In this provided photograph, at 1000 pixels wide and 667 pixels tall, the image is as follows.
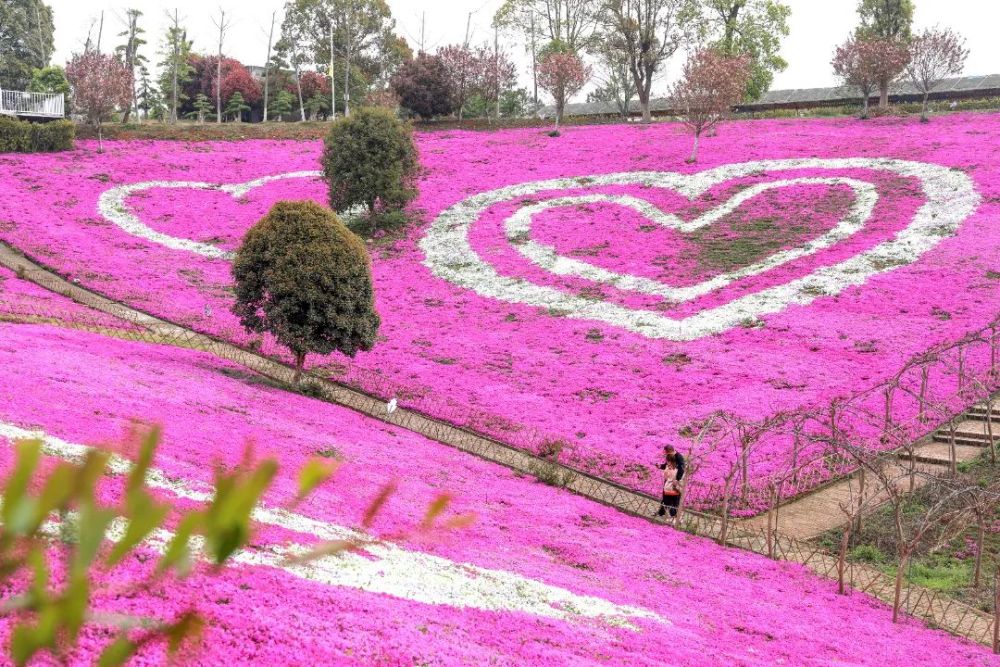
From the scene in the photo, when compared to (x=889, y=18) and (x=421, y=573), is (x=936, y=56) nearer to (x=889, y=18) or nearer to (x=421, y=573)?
(x=889, y=18)

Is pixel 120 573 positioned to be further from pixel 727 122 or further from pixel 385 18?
pixel 385 18

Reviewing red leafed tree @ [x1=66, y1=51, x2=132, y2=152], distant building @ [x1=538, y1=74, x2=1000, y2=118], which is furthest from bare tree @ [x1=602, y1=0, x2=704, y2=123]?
red leafed tree @ [x1=66, y1=51, x2=132, y2=152]

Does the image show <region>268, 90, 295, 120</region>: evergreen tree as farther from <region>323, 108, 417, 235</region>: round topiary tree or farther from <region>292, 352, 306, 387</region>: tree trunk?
<region>292, 352, 306, 387</region>: tree trunk

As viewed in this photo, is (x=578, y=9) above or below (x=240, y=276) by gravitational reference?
above

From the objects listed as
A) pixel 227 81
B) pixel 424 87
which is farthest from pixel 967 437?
pixel 227 81

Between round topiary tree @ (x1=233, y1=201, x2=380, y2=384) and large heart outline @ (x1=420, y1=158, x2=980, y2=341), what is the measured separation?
9909 millimetres

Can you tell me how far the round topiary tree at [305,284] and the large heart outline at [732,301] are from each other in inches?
390

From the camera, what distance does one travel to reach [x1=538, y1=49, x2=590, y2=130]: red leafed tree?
59344 millimetres

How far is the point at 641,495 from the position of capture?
812 inches

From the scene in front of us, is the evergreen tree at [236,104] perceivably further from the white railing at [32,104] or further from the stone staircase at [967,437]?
the stone staircase at [967,437]

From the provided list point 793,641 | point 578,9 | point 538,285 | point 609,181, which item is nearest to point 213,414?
point 793,641

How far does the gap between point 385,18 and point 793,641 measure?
8415cm

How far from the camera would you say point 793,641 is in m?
11.8

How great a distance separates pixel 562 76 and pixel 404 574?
52.4 meters
